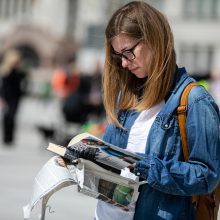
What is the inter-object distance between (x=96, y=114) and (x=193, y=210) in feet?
36.3

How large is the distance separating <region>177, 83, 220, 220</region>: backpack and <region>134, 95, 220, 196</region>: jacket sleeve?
2cm

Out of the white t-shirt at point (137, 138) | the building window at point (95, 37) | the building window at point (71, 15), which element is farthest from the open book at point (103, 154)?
the building window at point (71, 15)

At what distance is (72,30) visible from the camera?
51844 millimetres

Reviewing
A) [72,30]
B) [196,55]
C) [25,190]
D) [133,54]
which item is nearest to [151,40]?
[133,54]

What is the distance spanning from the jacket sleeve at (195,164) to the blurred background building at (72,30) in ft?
127

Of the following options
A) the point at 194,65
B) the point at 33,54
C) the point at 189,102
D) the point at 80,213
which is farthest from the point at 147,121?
the point at 33,54

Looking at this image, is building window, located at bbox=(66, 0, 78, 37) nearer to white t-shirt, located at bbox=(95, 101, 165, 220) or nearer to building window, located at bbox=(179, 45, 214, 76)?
building window, located at bbox=(179, 45, 214, 76)

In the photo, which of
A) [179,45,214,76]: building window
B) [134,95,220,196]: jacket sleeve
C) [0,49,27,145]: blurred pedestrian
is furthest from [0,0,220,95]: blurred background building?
[134,95,220,196]: jacket sleeve

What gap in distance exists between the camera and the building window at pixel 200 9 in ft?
151

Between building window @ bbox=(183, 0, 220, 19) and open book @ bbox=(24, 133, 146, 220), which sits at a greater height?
open book @ bbox=(24, 133, 146, 220)

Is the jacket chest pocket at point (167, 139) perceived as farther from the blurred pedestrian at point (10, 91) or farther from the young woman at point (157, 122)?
the blurred pedestrian at point (10, 91)

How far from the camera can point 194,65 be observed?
45.9m

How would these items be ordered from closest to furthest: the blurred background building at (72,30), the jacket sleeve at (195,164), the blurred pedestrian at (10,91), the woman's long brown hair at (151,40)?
the jacket sleeve at (195,164)
the woman's long brown hair at (151,40)
the blurred pedestrian at (10,91)
the blurred background building at (72,30)

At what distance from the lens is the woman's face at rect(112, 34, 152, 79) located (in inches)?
100
